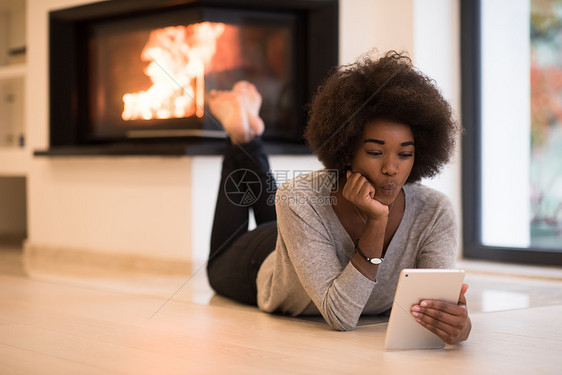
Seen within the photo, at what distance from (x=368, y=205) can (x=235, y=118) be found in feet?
3.20

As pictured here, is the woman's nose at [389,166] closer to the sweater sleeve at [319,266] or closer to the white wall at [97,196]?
the sweater sleeve at [319,266]

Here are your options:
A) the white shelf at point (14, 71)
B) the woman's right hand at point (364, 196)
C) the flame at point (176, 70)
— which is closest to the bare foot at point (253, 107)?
the flame at point (176, 70)

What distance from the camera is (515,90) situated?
3.24 metres

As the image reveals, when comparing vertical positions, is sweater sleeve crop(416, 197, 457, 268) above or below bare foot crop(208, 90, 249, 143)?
below

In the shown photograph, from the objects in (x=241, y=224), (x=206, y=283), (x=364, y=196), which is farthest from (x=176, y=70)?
(x=364, y=196)

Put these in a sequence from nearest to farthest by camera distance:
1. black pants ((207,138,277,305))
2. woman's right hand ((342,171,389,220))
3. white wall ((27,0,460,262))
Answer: woman's right hand ((342,171,389,220)) → black pants ((207,138,277,305)) → white wall ((27,0,460,262))

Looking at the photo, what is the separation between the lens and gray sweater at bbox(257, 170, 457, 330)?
1.63 m

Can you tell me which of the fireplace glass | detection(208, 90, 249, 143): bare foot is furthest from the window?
detection(208, 90, 249, 143): bare foot

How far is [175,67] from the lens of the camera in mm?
3111

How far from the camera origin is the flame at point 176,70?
3031mm

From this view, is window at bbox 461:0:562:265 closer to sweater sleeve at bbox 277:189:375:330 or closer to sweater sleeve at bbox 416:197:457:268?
sweater sleeve at bbox 416:197:457:268

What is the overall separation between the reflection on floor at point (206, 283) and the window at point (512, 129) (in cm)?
18

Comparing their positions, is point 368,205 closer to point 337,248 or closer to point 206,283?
point 337,248

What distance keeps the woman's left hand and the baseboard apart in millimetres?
1636
